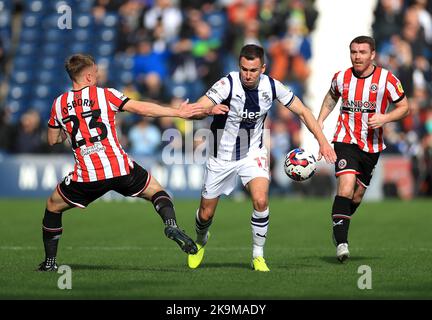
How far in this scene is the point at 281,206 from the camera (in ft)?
64.5

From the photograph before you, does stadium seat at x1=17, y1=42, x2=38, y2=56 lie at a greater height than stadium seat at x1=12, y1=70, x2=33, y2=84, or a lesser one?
greater

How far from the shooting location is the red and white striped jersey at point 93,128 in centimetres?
934

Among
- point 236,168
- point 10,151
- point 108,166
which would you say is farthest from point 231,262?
point 10,151

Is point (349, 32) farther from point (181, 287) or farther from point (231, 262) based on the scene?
point (181, 287)

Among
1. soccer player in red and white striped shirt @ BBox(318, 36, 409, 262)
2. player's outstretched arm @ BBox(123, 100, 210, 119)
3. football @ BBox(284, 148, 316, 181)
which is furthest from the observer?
soccer player in red and white striped shirt @ BBox(318, 36, 409, 262)

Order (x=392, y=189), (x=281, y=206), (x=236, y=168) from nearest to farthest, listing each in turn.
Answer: (x=236, y=168), (x=281, y=206), (x=392, y=189)

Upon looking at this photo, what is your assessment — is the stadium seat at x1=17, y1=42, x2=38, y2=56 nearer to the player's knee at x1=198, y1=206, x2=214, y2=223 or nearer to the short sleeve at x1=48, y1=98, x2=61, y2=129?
the player's knee at x1=198, y1=206, x2=214, y2=223

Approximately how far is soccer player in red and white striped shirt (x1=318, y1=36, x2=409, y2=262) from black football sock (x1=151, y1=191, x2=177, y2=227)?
6.44 feet

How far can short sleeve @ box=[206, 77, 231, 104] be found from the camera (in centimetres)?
980

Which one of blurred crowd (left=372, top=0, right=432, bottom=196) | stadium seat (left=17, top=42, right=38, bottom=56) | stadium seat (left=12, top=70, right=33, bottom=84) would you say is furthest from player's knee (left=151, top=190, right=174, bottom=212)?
stadium seat (left=17, top=42, right=38, bottom=56)

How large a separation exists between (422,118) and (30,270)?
14073 mm

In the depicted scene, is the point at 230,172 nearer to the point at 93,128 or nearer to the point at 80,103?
the point at 93,128

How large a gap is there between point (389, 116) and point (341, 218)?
3.70ft

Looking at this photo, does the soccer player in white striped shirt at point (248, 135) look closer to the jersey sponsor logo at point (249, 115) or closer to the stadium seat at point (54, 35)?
the jersey sponsor logo at point (249, 115)
